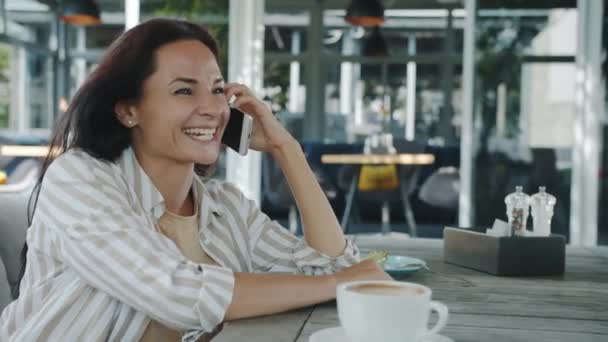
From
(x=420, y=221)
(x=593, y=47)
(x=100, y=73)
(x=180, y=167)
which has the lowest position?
(x=420, y=221)

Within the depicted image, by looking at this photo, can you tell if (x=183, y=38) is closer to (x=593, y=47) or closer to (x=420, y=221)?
(x=593, y=47)

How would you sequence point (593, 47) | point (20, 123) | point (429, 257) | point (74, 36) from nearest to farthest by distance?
point (429, 257) < point (593, 47) < point (20, 123) < point (74, 36)

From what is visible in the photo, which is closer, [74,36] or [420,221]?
[420,221]

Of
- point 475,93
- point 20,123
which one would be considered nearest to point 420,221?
point 475,93

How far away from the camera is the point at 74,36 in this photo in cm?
970

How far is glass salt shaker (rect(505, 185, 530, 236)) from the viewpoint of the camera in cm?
139

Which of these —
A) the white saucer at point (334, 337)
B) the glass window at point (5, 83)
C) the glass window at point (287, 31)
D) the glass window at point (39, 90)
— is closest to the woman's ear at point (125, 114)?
the white saucer at point (334, 337)

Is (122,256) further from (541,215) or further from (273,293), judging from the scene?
(541,215)

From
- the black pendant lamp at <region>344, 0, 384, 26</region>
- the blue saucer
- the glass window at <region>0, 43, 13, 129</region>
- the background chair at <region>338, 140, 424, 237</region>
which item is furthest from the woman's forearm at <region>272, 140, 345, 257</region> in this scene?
the glass window at <region>0, 43, 13, 129</region>

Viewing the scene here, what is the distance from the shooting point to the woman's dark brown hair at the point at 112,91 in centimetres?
128

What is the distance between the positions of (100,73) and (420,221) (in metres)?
6.37

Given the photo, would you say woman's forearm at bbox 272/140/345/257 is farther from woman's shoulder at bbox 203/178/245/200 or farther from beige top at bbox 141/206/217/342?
beige top at bbox 141/206/217/342

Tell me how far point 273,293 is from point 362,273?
7.3 inches

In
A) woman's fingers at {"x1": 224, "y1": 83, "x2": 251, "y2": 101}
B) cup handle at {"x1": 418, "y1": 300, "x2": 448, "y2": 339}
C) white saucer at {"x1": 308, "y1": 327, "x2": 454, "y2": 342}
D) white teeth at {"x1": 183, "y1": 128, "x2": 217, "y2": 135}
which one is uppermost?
woman's fingers at {"x1": 224, "y1": 83, "x2": 251, "y2": 101}
